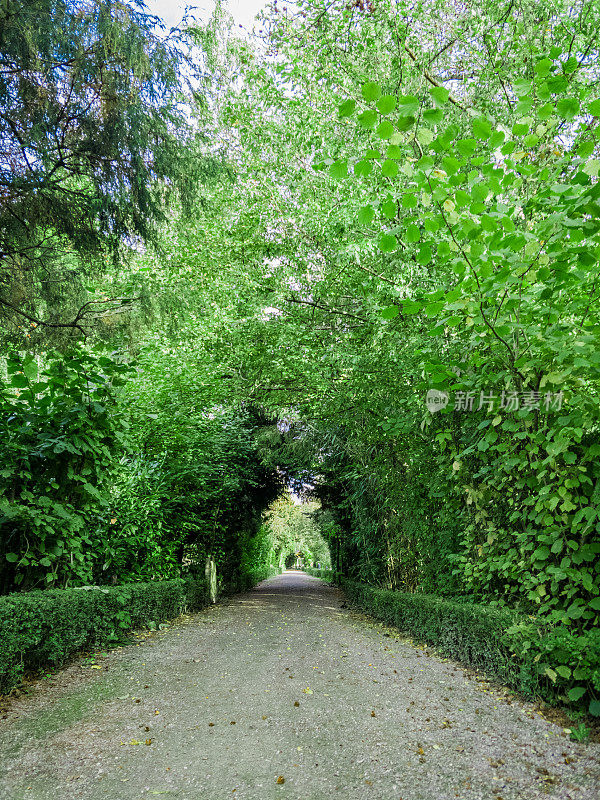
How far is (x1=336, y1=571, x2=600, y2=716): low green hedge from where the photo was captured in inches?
147

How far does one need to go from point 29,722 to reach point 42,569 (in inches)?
78.9

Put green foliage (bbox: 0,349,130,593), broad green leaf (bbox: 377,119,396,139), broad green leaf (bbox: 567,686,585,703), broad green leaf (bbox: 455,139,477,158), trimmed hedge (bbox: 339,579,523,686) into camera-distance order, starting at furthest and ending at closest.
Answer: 1. green foliage (bbox: 0,349,130,593)
2. trimmed hedge (bbox: 339,579,523,686)
3. broad green leaf (bbox: 567,686,585,703)
4. broad green leaf (bbox: 455,139,477,158)
5. broad green leaf (bbox: 377,119,396,139)

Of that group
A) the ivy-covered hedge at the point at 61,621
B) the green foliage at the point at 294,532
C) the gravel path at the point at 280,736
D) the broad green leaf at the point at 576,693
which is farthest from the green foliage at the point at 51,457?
the green foliage at the point at 294,532

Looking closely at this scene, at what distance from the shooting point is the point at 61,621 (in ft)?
16.7

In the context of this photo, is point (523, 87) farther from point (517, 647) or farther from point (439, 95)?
point (517, 647)

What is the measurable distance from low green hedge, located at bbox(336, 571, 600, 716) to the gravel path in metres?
0.22

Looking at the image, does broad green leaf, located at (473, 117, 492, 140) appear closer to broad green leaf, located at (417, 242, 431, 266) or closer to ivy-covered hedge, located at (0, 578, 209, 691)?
broad green leaf, located at (417, 242, 431, 266)

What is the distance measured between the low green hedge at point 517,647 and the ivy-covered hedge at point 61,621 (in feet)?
13.1

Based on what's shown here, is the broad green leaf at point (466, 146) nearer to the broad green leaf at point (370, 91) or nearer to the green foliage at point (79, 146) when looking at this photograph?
the broad green leaf at point (370, 91)

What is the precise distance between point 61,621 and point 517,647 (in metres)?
4.21

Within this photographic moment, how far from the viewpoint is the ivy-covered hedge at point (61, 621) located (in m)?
4.26

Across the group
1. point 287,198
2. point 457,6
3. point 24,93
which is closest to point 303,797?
point 24,93

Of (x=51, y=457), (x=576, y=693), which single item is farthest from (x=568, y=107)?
(x=51, y=457)

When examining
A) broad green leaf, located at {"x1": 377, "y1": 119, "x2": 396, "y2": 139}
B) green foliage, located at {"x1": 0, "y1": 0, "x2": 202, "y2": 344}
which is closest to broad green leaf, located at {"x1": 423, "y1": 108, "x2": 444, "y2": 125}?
broad green leaf, located at {"x1": 377, "y1": 119, "x2": 396, "y2": 139}
